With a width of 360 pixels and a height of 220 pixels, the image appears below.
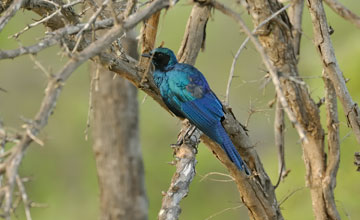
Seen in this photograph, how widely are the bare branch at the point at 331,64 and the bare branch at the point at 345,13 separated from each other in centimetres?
95

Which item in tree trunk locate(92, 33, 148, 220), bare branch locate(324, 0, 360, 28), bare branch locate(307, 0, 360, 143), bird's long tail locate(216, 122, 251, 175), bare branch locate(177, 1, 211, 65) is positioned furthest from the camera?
tree trunk locate(92, 33, 148, 220)

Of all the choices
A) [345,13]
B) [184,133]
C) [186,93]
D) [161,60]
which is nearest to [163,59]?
[161,60]

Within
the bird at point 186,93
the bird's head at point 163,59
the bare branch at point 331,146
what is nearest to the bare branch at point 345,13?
the bird at point 186,93

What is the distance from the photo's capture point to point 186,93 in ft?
18.6

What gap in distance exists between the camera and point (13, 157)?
8.93ft

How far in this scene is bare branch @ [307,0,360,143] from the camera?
4973mm

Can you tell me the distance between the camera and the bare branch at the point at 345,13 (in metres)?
3.69

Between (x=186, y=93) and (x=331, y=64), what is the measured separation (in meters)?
1.24

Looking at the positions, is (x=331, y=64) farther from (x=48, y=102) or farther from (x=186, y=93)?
(x=48, y=102)

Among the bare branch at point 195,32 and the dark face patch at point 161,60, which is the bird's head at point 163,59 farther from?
the bare branch at point 195,32

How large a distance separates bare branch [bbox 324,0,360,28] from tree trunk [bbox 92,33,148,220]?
208 inches

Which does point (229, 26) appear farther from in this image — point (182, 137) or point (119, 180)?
point (182, 137)

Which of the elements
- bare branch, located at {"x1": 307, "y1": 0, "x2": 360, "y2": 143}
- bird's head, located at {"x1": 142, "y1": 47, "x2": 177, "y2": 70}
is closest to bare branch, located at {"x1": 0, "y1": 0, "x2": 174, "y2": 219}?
bare branch, located at {"x1": 307, "y1": 0, "x2": 360, "y2": 143}

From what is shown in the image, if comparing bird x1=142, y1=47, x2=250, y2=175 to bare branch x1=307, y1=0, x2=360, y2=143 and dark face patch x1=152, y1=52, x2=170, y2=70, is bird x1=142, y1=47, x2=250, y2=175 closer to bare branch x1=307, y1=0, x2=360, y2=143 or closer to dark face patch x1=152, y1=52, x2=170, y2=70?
dark face patch x1=152, y1=52, x2=170, y2=70
